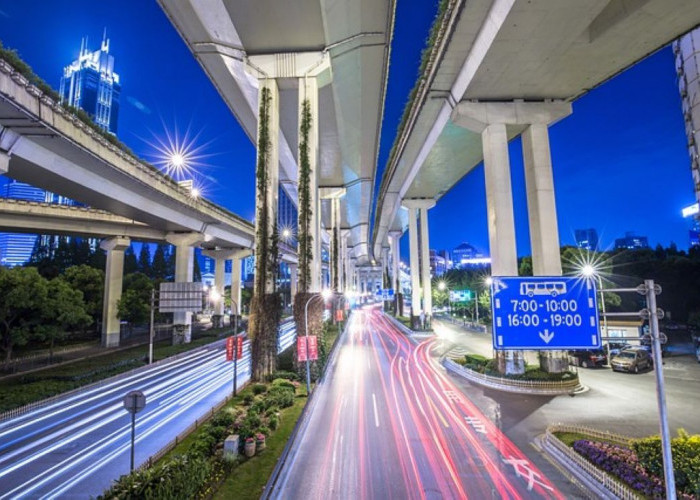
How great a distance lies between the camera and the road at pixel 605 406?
50.2 ft

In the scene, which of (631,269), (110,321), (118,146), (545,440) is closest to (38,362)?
(110,321)

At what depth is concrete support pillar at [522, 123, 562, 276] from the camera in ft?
77.5

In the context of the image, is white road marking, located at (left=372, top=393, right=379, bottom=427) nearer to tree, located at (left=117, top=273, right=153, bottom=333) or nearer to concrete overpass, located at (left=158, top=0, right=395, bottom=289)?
concrete overpass, located at (left=158, top=0, right=395, bottom=289)

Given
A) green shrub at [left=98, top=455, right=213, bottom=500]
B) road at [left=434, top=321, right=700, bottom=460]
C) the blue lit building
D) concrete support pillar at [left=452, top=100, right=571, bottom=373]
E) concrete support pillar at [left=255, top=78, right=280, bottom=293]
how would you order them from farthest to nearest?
the blue lit building → concrete support pillar at [left=452, top=100, right=571, bottom=373] → concrete support pillar at [left=255, top=78, right=280, bottom=293] → road at [left=434, top=321, right=700, bottom=460] → green shrub at [left=98, top=455, right=213, bottom=500]

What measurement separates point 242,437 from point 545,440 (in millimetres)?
11571

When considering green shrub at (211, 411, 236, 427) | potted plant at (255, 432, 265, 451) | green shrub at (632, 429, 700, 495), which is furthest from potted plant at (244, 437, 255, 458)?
green shrub at (632, 429, 700, 495)

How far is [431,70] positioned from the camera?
22.7 meters

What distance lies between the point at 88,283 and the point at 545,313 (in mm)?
49329

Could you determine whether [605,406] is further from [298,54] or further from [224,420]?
[298,54]

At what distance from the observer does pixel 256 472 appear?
436 inches

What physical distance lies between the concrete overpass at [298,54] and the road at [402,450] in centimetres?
987

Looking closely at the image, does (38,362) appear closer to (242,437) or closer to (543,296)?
(242,437)

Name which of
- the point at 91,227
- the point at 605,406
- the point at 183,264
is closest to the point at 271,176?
the point at 183,264

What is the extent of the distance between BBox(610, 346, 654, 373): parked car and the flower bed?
55.3 feet
